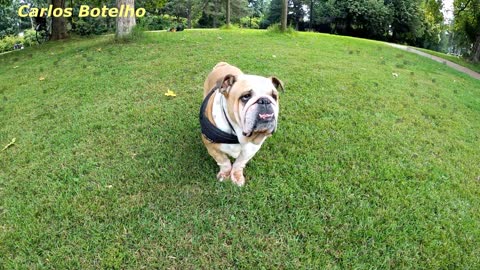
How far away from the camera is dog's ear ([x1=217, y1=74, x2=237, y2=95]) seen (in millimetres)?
2236

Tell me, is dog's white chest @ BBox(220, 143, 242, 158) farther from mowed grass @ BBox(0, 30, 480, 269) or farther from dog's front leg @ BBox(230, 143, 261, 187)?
mowed grass @ BBox(0, 30, 480, 269)

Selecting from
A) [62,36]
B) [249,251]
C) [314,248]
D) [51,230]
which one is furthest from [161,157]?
[62,36]

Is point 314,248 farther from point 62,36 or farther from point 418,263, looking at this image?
point 62,36

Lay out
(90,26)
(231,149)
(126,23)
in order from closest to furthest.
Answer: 1. (231,149)
2. (126,23)
3. (90,26)

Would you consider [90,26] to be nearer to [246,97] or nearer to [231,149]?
[231,149]

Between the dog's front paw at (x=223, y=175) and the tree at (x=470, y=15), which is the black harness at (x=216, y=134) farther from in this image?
the tree at (x=470, y=15)

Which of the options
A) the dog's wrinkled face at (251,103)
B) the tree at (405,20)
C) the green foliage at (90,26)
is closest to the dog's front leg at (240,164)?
the dog's wrinkled face at (251,103)

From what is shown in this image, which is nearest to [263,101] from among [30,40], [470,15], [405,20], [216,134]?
[216,134]

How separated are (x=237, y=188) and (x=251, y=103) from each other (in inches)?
41.5

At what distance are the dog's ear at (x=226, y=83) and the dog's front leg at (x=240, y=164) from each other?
0.58m

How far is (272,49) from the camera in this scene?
800 cm

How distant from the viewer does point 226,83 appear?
7.47 feet

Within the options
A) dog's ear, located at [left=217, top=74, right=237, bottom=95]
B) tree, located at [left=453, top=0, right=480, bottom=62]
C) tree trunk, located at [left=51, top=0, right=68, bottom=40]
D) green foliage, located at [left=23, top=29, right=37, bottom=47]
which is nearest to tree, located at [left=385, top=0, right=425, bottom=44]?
tree, located at [left=453, top=0, right=480, bottom=62]

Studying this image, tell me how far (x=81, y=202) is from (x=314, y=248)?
198 cm
